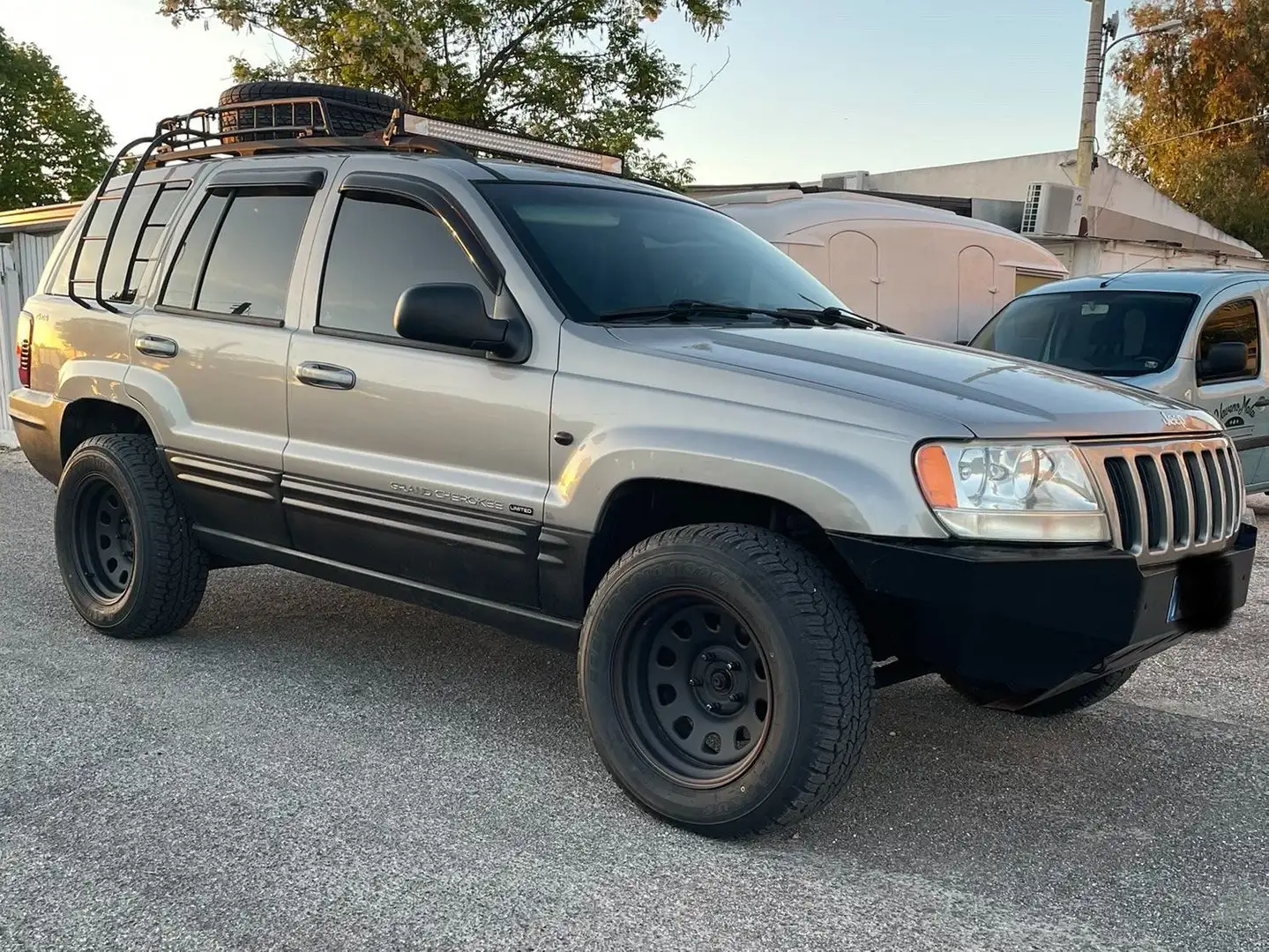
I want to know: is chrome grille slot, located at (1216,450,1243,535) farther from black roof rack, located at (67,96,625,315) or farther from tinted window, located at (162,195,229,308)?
tinted window, located at (162,195,229,308)

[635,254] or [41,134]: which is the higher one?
[41,134]

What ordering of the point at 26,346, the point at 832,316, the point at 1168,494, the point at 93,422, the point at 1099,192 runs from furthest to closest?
1. the point at 1099,192
2. the point at 26,346
3. the point at 93,422
4. the point at 832,316
5. the point at 1168,494

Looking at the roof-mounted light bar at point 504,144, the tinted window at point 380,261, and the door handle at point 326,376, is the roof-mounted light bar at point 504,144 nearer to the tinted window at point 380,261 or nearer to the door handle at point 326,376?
the tinted window at point 380,261

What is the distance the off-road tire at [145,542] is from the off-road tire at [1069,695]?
9.49 feet

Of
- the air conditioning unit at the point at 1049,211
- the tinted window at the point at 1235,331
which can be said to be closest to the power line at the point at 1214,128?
the air conditioning unit at the point at 1049,211

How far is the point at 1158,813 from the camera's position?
11.0ft

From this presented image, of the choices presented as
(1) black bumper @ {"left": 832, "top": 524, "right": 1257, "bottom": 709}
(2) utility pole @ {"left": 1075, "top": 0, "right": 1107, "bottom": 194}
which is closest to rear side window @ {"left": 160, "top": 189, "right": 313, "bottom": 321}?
(1) black bumper @ {"left": 832, "top": 524, "right": 1257, "bottom": 709}

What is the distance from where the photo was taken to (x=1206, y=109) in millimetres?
36906

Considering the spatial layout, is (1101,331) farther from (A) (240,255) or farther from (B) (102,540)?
(B) (102,540)

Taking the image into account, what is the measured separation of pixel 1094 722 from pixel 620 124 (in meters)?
12.5

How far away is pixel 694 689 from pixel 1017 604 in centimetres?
90

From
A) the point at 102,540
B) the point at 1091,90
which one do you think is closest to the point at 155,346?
the point at 102,540

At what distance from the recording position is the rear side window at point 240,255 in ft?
13.8

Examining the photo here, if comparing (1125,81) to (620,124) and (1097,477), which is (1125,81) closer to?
(620,124)
